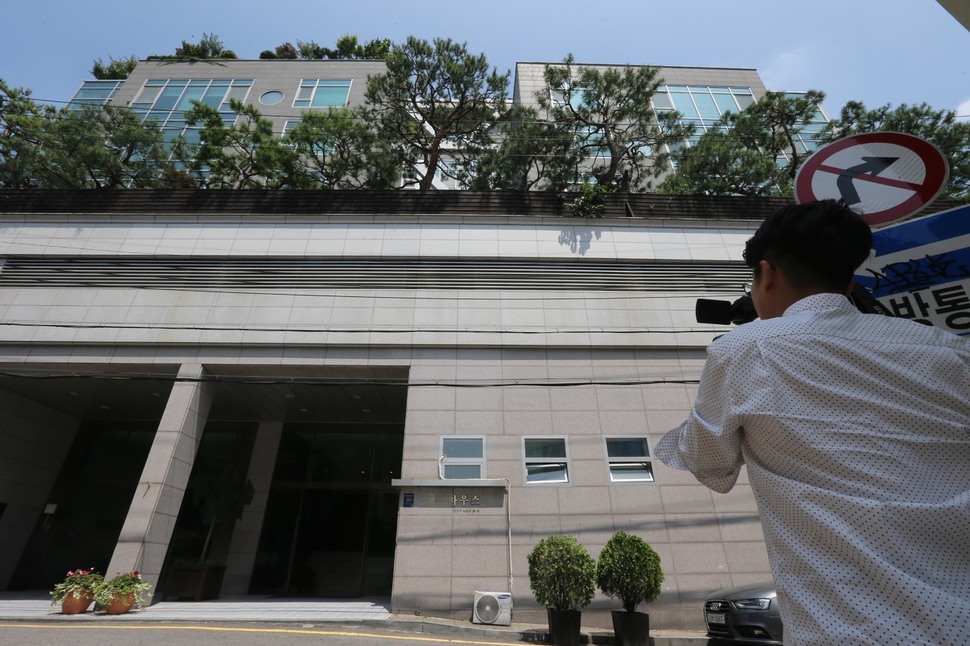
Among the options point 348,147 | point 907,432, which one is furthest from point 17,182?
point 907,432

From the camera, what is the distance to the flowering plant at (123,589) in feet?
28.9

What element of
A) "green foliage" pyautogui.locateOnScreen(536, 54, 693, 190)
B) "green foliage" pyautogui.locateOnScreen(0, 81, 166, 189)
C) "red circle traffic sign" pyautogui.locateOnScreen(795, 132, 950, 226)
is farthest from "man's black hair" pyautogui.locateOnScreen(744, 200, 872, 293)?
"green foliage" pyautogui.locateOnScreen(0, 81, 166, 189)

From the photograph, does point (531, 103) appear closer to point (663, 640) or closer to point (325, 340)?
point (325, 340)

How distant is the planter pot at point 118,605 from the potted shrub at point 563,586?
7409mm

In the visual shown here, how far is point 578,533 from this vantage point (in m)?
9.91

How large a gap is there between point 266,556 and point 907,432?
52.2 ft

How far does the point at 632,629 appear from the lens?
301 inches

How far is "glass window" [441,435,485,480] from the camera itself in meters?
10.5

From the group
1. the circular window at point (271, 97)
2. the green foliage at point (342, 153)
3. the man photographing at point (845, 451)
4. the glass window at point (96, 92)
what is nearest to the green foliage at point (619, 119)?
the green foliage at point (342, 153)

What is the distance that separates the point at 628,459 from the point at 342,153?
14.3 m

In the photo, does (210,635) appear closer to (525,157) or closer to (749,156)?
(525,157)

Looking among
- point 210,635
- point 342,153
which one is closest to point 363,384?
point 210,635

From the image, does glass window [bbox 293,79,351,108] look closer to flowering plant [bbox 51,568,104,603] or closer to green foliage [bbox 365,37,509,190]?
green foliage [bbox 365,37,509,190]

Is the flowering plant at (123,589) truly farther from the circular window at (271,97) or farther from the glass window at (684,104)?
the glass window at (684,104)
